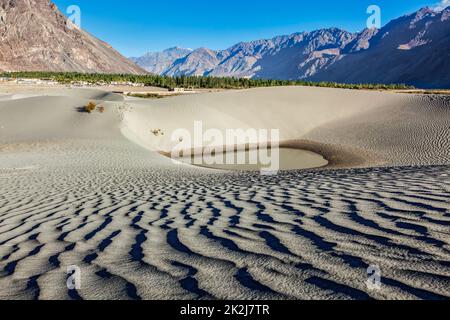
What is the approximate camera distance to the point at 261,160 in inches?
765

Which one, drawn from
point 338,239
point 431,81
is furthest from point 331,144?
point 431,81

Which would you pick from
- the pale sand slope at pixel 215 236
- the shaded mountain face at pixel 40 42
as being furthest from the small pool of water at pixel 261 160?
the shaded mountain face at pixel 40 42

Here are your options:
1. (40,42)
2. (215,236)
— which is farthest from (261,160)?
(40,42)

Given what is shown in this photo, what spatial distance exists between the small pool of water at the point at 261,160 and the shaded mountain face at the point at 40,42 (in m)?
144

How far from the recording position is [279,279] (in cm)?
275

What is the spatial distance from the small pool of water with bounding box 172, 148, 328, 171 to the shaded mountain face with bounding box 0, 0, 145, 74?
144 metres

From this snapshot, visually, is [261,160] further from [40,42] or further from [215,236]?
[40,42]

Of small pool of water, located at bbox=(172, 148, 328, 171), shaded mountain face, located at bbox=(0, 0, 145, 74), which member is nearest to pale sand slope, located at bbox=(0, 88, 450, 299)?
small pool of water, located at bbox=(172, 148, 328, 171)

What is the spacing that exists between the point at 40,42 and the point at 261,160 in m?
174

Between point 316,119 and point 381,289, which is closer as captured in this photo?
point 381,289

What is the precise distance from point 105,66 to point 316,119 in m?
182

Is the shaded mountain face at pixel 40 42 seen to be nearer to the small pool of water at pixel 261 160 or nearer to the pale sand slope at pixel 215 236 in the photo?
the small pool of water at pixel 261 160

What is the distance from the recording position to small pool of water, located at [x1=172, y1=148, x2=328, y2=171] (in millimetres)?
17413
